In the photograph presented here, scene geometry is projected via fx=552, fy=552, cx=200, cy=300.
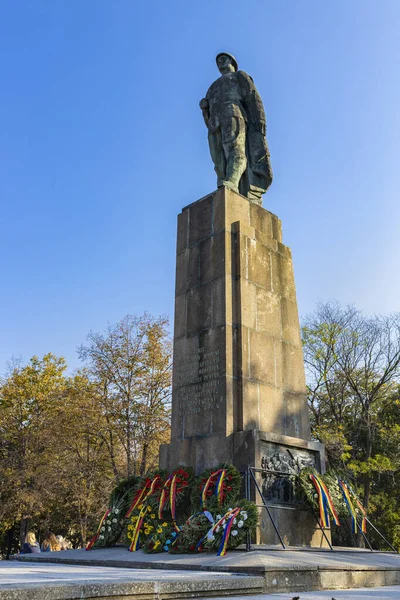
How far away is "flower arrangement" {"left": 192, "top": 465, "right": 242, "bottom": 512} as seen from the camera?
7.77 metres

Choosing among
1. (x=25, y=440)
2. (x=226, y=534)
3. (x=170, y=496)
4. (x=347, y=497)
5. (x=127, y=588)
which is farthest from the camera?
(x=25, y=440)

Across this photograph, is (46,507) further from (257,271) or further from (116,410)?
(257,271)

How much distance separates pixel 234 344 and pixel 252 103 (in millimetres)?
5792

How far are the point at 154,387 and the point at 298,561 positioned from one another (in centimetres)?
1851

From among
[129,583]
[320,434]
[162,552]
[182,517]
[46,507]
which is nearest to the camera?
[129,583]

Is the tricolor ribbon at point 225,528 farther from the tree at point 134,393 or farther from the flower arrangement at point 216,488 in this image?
the tree at point 134,393

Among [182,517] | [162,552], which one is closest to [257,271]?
[182,517]

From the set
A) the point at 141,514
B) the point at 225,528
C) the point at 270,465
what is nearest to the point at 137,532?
the point at 141,514

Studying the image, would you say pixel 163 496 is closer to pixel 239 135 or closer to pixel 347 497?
pixel 347 497

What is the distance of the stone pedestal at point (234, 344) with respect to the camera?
9164mm

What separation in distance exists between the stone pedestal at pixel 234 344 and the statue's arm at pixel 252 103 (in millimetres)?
2045

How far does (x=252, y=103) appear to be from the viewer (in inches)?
484

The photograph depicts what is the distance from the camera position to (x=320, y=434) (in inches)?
901

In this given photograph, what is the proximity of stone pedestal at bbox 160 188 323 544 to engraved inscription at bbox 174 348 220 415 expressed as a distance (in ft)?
0.06
